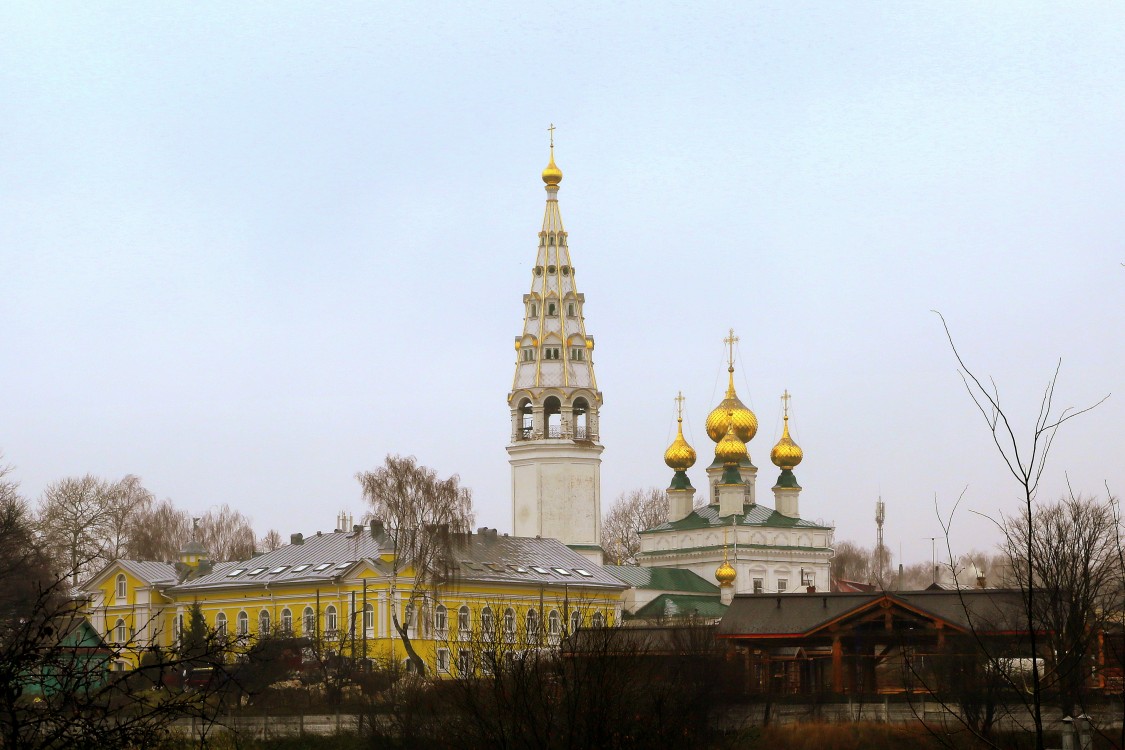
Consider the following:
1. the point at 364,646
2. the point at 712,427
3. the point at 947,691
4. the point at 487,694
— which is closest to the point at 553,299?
the point at 712,427

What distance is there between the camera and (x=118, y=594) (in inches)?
2400

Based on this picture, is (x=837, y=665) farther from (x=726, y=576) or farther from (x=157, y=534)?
(x=157, y=534)

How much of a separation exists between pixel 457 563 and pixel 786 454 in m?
24.7

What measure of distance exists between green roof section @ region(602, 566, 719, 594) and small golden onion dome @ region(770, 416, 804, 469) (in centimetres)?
727

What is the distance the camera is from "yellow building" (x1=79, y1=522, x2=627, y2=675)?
54.3 metres

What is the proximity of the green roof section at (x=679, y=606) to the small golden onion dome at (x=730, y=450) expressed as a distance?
7.75 m

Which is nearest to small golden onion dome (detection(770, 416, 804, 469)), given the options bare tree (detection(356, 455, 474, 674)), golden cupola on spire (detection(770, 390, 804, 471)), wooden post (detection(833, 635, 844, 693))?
golden cupola on spire (detection(770, 390, 804, 471))

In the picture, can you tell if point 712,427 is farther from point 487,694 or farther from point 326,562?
point 487,694

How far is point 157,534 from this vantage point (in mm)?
85438

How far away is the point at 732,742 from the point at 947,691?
4.78m

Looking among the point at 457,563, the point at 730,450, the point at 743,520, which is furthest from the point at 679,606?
the point at 457,563

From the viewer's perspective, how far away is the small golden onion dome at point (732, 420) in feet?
250

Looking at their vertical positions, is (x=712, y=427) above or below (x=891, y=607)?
above

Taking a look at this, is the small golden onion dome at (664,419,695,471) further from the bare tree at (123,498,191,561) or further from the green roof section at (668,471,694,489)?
the bare tree at (123,498,191,561)
